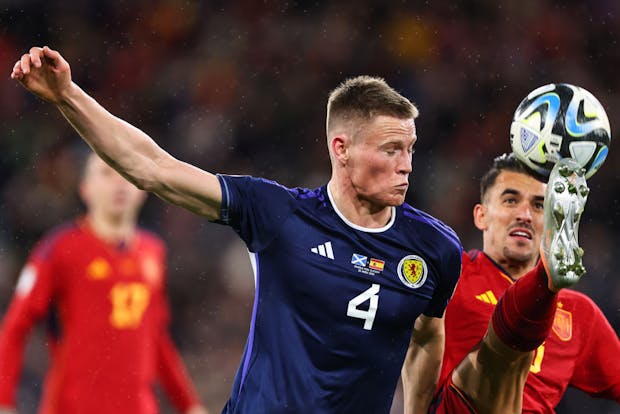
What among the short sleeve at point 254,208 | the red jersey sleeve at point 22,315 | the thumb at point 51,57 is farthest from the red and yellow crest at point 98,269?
the thumb at point 51,57

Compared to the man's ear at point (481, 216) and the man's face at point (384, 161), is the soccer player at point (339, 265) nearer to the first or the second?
the man's face at point (384, 161)

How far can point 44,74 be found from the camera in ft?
11.5

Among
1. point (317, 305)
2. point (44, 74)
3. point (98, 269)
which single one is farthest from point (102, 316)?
point (44, 74)

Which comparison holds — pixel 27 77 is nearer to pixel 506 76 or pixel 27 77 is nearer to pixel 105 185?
pixel 105 185

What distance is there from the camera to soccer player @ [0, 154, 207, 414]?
19.6 feet

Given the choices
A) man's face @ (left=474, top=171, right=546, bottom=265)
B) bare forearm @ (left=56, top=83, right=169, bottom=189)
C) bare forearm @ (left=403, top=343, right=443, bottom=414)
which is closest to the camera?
bare forearm @ (left=56, top=83, right=169, bottom=189)

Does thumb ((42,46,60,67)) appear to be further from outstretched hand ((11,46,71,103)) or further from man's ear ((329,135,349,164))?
man's ear ((329,135,349,164))

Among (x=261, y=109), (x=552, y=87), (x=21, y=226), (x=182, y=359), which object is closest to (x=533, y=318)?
(x=552, y=87)

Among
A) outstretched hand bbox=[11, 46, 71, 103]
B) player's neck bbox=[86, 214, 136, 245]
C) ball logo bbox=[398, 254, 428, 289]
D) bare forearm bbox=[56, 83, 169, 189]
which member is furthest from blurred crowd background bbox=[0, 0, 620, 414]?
outstretched hand bbox=[11, 46, 71, 103]

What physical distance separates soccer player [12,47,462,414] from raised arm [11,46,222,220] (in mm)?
14

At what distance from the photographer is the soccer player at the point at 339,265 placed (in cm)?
392

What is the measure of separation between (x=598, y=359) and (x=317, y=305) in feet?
5.87

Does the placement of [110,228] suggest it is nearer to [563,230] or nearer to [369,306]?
[369,306]

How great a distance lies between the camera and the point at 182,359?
28.4ft
